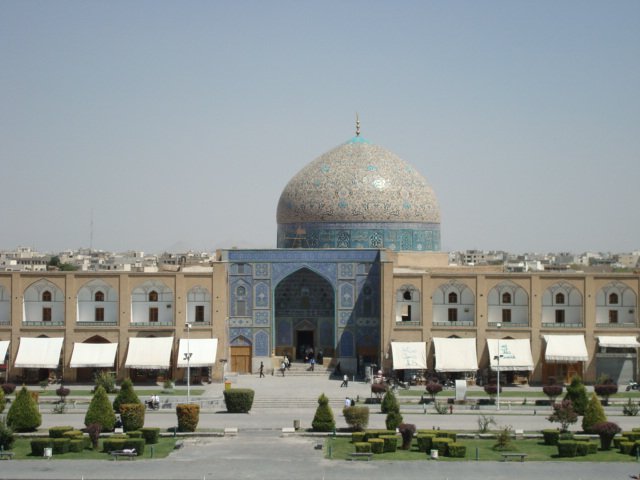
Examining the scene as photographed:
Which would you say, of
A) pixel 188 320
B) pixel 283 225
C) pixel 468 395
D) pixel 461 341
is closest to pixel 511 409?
pixel 468 395

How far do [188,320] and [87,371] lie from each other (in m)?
4.22

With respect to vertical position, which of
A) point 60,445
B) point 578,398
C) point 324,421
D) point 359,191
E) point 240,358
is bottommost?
point 60,445

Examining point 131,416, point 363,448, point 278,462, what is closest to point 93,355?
point 131,416

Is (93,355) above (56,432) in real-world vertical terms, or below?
above

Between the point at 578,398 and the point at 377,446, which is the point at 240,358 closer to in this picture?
the point at 578,398

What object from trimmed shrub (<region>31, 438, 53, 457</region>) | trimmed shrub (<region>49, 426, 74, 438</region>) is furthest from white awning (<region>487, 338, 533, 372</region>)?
trimmed shrub (<region>31, 438, 53, 457</region>)

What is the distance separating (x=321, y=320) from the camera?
52.2 m

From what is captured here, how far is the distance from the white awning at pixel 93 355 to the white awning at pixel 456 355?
12.0m

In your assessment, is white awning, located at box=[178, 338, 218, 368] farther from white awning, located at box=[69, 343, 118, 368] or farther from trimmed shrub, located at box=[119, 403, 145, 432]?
trimmed shrub, located at box=[119, 403, 145, 432]

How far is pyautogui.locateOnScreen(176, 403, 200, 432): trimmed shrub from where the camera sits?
3666 centimetres

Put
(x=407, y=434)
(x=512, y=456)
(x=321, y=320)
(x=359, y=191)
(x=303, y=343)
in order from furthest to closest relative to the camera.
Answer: (x=359, y=191) → (x=303, y=343) → (x=321, y=320) → (x=407, y=434) → (x=512, y=456)

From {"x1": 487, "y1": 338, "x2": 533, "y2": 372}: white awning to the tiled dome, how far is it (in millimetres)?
8550

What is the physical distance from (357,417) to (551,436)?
212 inches

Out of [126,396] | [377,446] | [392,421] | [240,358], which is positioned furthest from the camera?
[240,358]
